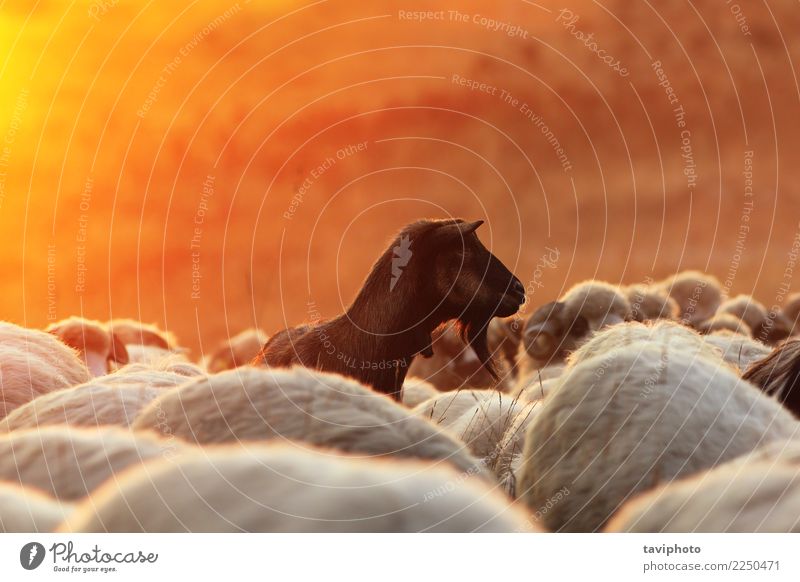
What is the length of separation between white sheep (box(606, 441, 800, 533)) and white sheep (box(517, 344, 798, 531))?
0.12 m

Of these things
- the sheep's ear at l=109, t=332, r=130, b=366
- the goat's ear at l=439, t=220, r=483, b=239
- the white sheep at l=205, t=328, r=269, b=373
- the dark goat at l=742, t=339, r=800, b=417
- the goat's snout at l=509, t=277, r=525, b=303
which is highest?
the goat's ear at l=439, t=220, r=483, b=239

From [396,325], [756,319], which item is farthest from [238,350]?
[756,319]

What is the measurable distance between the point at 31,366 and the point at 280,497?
1.76 m

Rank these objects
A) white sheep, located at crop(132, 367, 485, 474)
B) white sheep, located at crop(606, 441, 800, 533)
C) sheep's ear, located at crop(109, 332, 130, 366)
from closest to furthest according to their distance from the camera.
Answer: white sheep, located at crop(132, 367, 485, 474) → white sheep, located at crop(606, 441, 800, 533) → sheep's ear, located at crop(109, 332, 130, 366)

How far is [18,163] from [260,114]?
95cm

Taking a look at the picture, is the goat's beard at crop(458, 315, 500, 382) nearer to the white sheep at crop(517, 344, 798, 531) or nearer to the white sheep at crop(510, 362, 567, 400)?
the white sheep at crop(510, 362, 567, 400)

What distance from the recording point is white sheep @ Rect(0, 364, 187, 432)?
8.47 feet

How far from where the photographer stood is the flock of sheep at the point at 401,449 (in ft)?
6.24

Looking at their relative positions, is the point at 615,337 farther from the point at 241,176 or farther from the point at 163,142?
the point at 163,142

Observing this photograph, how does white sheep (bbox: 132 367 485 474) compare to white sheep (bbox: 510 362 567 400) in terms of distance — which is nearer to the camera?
white sheep (bbox: 132 367 485 474)

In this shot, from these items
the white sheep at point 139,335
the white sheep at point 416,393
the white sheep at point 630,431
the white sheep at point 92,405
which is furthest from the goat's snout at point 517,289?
the white sheep at point 139,335

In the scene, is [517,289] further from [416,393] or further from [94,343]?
[94,343]

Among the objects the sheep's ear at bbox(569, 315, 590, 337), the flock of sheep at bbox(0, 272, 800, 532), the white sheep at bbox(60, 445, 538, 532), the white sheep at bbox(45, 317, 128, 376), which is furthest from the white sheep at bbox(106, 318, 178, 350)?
the white sheep at bbox(60, 445, 538, 532)

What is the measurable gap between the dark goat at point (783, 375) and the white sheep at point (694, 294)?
197cm
